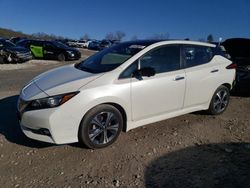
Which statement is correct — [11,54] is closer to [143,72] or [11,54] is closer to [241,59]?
[241,59]

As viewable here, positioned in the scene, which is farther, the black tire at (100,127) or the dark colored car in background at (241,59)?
the dark colored car in background at (241,59)

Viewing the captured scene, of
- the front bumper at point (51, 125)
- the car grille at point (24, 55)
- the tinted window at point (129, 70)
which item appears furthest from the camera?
the car grille at point (24, 55)

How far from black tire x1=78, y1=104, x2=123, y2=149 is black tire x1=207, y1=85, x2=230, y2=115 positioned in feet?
7.52

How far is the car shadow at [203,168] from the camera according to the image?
135 inches

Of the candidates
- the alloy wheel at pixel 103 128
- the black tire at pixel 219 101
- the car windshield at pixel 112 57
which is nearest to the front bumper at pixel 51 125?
the alloy wheel at pixel 103 128

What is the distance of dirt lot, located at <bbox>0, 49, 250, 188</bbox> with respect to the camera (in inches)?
137

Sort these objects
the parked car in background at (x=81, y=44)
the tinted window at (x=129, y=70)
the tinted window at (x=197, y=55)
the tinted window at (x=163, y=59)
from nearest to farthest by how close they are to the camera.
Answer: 1. the tinted window at (x=129, y=70)
2. the tinted window at (x=163, y=59)
3. the tinted window at (x=197, y=55)
4. the parked car in background at (x=81, y=44)

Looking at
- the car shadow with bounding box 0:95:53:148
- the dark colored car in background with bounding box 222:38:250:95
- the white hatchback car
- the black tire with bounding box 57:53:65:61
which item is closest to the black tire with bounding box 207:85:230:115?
the white hatchback car

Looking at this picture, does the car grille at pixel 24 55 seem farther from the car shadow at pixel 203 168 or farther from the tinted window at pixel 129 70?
the car shadow at pixel 203 168

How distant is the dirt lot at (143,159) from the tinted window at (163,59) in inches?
44.6

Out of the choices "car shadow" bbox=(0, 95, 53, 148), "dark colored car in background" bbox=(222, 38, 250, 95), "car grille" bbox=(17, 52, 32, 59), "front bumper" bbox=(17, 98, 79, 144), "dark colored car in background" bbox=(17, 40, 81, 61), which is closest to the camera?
"front bumper" bbox=(17, 98, 79, 144)

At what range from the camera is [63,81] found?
168 inches

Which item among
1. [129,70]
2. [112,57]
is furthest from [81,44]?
[129,70]

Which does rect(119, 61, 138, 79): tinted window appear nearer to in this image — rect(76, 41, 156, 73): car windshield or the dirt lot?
rect(76, 41, 156, 73): car windshield
